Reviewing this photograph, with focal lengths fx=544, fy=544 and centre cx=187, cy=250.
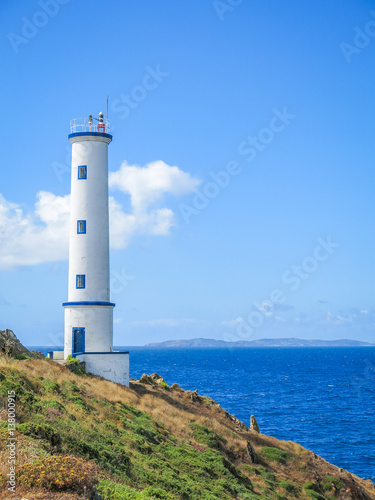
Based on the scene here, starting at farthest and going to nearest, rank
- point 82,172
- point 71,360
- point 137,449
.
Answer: point 82,172, point 71,360, point 137,449

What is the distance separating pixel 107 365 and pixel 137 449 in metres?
13.4

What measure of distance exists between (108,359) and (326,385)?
73671 mm

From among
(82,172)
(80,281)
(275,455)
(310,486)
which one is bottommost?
(310,486)

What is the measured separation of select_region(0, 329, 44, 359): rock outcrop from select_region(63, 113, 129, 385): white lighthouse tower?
13.3 ft

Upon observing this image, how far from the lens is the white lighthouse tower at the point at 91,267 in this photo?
106 feet

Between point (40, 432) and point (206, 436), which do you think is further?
point (206, 436)

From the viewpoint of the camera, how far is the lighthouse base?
32.1 m

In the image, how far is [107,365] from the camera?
32.2m

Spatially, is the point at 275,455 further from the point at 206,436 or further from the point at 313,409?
the point at 313,409

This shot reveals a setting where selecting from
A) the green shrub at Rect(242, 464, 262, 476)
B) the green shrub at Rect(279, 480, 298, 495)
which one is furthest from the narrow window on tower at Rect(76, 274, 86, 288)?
the green shrub at Rect(279, 480, 298, 495)

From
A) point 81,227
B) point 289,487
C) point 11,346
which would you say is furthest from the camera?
point 81,227

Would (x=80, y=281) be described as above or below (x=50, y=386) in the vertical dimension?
above

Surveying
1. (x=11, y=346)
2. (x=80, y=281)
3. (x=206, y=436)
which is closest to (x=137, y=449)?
(x=206, y=436)

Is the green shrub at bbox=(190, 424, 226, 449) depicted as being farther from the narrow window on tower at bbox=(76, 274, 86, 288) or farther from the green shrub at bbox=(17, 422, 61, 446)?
the green shrub at bbox=(17, 422, 61, 446)
